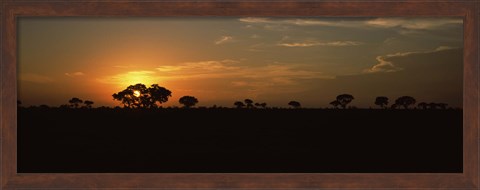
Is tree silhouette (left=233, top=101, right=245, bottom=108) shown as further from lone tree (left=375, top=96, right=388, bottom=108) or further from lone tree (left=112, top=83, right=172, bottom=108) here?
lone tree (left=375, top=96, right=388, bottom=108)

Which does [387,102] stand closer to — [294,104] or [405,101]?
[405,101]

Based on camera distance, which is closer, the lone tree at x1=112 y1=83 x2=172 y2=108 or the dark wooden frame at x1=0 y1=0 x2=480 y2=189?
the dark wooden frame at x1=0 y1=0 x2=480 y2=189

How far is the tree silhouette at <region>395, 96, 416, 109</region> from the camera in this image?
2.47m

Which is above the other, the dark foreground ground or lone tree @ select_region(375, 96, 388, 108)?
lone tree @ select_region(375, 96, 388, 108)

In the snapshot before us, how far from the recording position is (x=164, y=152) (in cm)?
248

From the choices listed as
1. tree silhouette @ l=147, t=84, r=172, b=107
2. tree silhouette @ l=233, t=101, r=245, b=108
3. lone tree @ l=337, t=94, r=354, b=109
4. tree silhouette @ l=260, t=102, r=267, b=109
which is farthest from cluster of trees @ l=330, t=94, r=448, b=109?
tree silhouette @ l=147, t=84, r=172, b=107

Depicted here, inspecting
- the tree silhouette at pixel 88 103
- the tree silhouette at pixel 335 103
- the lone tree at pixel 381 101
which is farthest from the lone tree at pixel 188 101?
the lone tree at pixel 381 101

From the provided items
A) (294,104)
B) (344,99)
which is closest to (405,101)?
(344,99)

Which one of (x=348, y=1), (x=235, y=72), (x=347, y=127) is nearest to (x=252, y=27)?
(x=235, y=72)

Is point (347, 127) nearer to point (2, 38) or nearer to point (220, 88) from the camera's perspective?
point (220, 88)

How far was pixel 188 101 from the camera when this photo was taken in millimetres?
2527

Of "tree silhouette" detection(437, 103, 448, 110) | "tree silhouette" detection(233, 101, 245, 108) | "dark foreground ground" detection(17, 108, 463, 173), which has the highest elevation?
"tree silhouette" detection(233, 101, 245, 108)

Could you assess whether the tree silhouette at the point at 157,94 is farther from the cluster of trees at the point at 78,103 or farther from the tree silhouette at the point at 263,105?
the tree silhouette at the point at 263,105

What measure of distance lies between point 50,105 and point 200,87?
0.69 m
